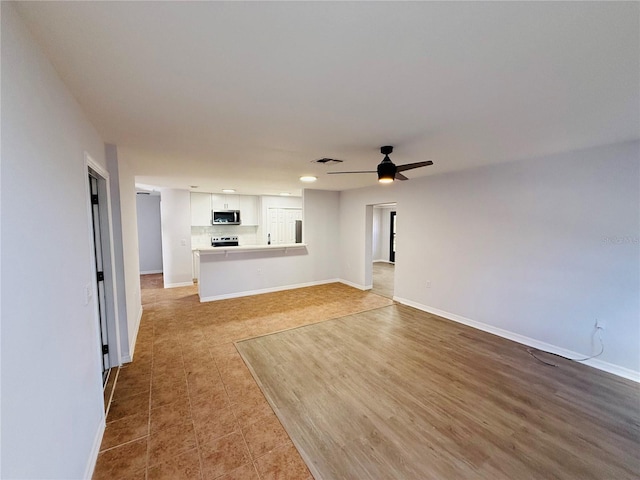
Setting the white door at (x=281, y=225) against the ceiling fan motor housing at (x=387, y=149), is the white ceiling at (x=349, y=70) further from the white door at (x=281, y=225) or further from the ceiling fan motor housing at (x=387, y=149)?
the white door at (x=281, y=225)

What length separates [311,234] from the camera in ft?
21.1

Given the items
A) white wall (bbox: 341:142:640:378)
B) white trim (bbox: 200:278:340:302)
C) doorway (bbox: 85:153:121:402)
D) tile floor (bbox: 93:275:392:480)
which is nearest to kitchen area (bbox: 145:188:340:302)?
white trim (bbox: 200:278:340:302)

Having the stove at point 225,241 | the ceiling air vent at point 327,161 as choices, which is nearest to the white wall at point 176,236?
the stove at point 225,241

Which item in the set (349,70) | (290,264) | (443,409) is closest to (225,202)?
(290,264)

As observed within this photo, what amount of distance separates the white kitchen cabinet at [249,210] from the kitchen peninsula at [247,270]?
2.24 m

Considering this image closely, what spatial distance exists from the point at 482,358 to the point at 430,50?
3.28m

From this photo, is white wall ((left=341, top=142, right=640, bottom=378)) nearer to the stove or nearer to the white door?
the white door

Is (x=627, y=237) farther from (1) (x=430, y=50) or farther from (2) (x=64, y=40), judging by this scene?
(2) (x=64, y=40)

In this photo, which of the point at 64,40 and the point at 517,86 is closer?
the point at 64,40

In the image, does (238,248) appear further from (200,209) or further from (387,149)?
(387,149)

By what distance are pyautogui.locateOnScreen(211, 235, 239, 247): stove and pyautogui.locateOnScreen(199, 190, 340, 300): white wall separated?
2222mm

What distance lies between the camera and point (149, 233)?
7.74m

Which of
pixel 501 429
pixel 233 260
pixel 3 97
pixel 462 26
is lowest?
pixel 501 429

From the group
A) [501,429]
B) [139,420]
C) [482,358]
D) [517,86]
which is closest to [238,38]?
[517,86]
